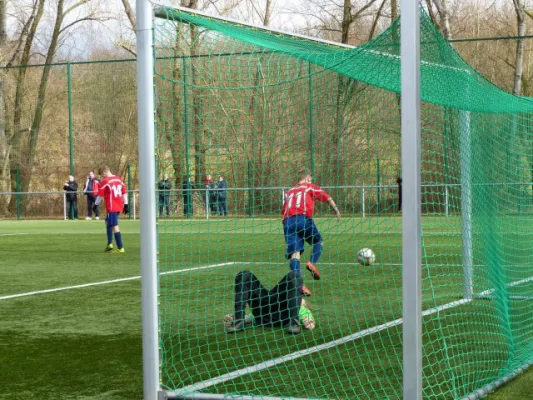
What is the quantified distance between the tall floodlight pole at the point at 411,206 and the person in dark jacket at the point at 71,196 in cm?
2519

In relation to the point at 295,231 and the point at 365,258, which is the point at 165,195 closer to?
the point at 295,231

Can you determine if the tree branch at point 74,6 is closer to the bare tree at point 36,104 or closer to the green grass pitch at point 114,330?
the bare tree at point 36,104

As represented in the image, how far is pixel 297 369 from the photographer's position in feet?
17.3

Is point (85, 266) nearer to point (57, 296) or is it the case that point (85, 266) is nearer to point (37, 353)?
point (57, 296)

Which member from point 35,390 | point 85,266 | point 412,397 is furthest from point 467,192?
point 85,266

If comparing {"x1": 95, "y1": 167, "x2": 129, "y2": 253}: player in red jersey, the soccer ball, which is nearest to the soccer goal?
the soccer ball

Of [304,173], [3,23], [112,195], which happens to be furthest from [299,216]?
[3,23]

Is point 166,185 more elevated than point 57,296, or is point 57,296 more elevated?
point 166,185

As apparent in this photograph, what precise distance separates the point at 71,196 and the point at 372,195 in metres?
22.4

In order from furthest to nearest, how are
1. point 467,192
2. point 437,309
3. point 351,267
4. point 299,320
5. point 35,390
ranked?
1. point 351,267
2. point 437,309
3. point 299,320
4. point 467,192
5. point 35,390

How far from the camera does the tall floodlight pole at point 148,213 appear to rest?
4.54 meters

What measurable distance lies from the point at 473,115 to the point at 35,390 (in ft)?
11.6

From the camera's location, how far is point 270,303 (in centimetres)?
646

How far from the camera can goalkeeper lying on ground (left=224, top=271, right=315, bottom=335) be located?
20.5ft
